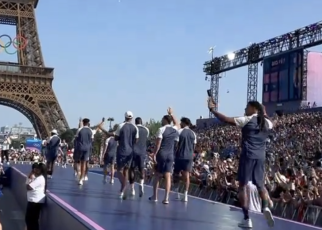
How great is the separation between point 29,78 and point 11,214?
41581 millimetres

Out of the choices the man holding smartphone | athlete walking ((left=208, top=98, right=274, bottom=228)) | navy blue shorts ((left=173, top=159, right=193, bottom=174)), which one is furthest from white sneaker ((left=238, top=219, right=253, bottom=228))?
the man holding smartphone

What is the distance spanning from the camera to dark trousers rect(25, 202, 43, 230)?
9711 mm

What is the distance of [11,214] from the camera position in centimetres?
1418

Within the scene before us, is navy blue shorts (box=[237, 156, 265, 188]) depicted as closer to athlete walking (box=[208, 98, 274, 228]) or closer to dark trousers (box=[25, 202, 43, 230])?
athlete walking (box=[208, 98, 274, 228])

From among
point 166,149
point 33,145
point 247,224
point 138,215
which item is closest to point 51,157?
point 166,149

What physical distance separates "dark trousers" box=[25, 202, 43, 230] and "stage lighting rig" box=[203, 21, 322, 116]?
32376mm

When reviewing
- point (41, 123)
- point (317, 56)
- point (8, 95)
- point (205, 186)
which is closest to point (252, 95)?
point (317, 56)

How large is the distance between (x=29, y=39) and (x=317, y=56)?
29.2m

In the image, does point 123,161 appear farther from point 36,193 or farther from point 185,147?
point 36,193

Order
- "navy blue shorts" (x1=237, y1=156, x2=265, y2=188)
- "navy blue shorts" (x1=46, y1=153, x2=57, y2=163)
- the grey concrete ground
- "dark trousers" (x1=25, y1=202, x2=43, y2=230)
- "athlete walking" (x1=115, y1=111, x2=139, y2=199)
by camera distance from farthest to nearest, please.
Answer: "navy blue shorts" (x1=46, y1=153, x2=57, y2=163), the grey concrete ground, "athlete walking" (x1=115, y1=111, x2=139, y2=199), "dark trousers" (x1=25, y1=202, x2=43, y2=230), "navy blue shorts" (x1=237, y1=156, x2=265, y2=188)

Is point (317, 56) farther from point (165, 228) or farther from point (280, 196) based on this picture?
point (165, 228)

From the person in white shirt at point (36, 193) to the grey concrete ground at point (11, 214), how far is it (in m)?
2.25

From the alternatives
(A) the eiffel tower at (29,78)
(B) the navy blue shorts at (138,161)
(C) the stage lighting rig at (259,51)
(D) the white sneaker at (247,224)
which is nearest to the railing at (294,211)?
(B) the navy blue shorts at (138,161)

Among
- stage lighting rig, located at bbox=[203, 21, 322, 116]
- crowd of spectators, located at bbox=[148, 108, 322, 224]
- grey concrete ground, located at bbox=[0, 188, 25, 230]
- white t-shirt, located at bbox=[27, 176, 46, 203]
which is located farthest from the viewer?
stage lighting rig, located at bbox=[203, 21, 322, 116]
